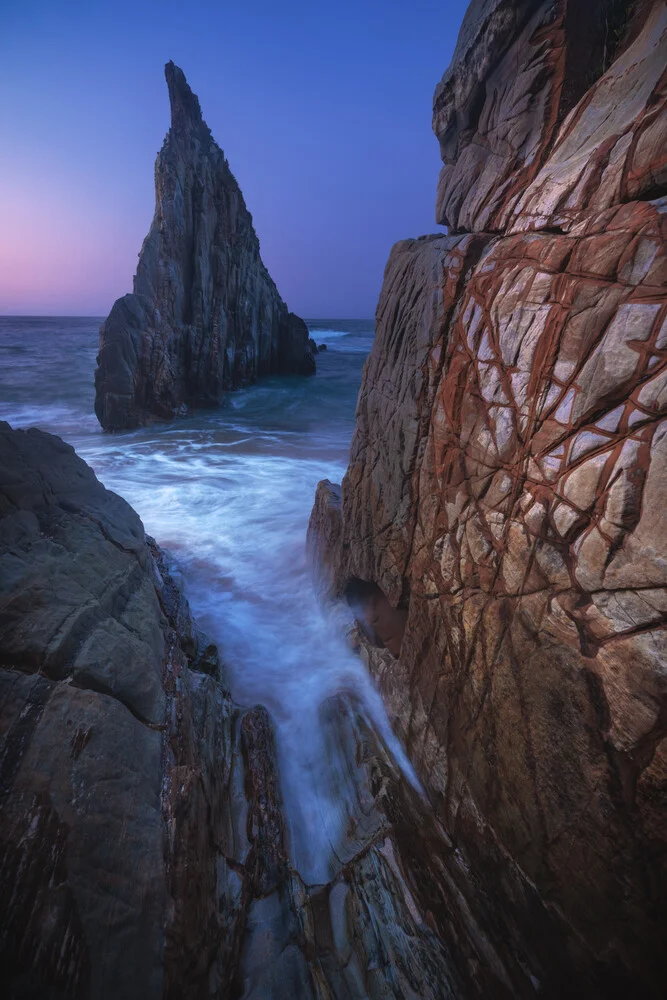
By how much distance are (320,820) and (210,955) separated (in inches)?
60.2

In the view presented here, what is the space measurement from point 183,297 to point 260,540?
19.2 meters

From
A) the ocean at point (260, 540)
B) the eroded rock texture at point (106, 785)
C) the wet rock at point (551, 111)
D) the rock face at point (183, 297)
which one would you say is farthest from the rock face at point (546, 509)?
the rock face at point (183, 297)

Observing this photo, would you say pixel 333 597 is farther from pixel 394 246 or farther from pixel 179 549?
pixel 394 246

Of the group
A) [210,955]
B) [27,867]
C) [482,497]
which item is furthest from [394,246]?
[210,955]

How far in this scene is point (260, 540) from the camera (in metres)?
9.78

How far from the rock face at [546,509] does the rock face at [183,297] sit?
19.4 metres

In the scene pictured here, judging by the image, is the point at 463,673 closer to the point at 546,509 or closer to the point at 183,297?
the point at 546,509

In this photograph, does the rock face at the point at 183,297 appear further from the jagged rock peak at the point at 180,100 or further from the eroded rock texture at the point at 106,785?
the eroded rock texture at the point at 106,785

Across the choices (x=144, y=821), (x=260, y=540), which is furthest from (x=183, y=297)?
(x=144, y=821)

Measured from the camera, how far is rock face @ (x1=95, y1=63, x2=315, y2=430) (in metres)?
20.2

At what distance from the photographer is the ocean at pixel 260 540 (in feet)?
15.4

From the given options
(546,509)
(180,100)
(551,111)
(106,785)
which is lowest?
(106,785)

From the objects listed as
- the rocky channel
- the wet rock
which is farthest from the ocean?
the wet rock

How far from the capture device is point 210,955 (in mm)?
2682
